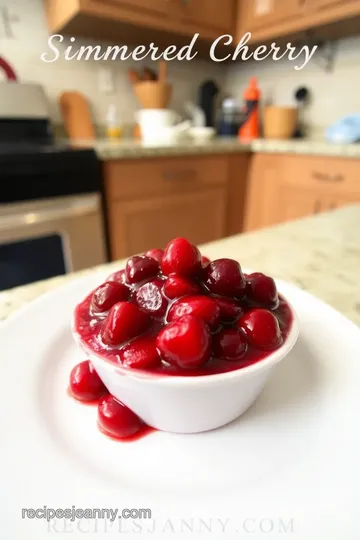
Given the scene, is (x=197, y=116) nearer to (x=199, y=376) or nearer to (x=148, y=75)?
(x=148, y=75)

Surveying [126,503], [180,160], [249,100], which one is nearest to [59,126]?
[180,160]

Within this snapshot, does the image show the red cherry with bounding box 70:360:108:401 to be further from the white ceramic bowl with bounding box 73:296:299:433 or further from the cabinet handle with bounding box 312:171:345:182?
the cabinet handle with bounding box 312:171:345:182

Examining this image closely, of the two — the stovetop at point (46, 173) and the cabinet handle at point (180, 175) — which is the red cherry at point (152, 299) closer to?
the stovetop at point (46, 173)

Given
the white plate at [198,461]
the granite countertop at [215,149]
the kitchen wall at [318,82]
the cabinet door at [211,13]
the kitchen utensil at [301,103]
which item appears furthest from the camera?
the kitchen utensil at [301,103]

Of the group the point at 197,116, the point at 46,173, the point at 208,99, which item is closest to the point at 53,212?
the point at 46,173

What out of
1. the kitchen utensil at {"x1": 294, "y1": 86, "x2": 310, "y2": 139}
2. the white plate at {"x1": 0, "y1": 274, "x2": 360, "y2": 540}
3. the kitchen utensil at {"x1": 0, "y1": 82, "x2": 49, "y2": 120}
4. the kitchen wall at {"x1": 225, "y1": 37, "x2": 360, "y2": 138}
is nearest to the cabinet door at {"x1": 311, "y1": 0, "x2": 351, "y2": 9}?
the kitchen wall at {"x1": 225, "y1": 37, "x2": 360, "y2": 138}

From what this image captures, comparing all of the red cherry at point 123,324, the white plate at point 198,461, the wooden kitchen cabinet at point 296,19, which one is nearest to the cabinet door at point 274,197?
the wooden kitchen cabinet at point 296,19

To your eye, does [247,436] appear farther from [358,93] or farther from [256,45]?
[256,45]
